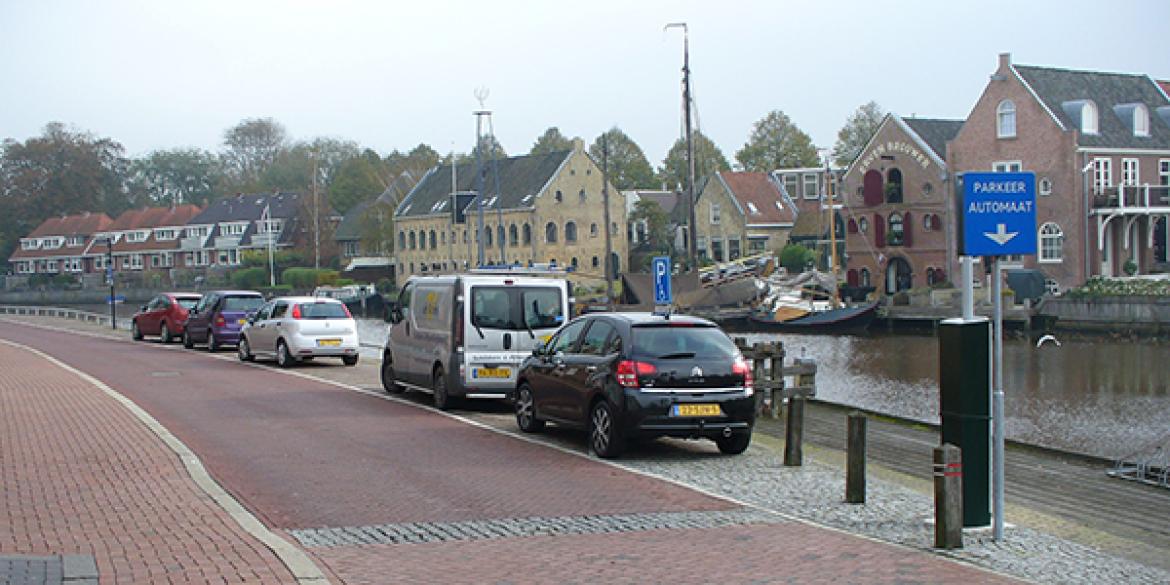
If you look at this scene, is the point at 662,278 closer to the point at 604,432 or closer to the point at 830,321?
the point at 604,432

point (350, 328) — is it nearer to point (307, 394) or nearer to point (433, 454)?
point (307, 394)

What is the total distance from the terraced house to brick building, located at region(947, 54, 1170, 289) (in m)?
31.9

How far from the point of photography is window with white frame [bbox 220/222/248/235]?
125 m

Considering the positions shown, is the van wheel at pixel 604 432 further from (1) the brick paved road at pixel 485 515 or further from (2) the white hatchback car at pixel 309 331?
(2) the white hatchback car at pixel 309 331

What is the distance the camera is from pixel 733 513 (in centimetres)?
1056

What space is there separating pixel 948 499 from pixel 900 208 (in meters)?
61.7

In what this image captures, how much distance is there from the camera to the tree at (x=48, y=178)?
130 meters

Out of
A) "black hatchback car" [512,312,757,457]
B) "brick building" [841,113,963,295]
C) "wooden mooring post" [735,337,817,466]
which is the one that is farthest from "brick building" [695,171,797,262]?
"black hatchback car" [512,312,757,457]

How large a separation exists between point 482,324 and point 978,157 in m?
50.9

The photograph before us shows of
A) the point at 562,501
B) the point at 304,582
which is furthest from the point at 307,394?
the point at 304,582

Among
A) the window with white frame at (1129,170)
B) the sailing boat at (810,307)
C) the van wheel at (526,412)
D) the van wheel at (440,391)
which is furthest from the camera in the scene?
the window with white frame at (1129,170)

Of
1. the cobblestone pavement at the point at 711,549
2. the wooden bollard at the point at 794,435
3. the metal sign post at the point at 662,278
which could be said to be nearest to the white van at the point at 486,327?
the metal sign post at the point at 662,278

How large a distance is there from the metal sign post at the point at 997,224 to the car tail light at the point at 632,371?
433 centimetres

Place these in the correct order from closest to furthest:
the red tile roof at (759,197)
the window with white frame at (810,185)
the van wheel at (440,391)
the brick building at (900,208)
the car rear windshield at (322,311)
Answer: the van wheel at (440,391) → the car rear windshield at (322,311) → the brick building at (900,208) → the red tile roof at (759,197) → the window with white frame at (810,185)
